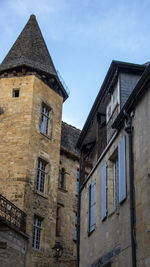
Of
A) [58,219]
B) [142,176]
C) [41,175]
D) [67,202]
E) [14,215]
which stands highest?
[41,175]

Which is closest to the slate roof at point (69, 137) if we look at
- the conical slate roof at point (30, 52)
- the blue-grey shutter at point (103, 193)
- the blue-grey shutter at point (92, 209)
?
the conical slate roof at point (30, 52)

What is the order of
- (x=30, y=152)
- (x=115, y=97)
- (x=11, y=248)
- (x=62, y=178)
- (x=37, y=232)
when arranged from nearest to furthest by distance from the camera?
(x=115, y=97) → (x=11, y=248) → (x=37, y=232) → (x=30, y=152) → (x=62, y=178)

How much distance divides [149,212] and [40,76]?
1486 centimetres

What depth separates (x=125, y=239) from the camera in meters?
10.3

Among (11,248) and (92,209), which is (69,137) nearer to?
(11,248)

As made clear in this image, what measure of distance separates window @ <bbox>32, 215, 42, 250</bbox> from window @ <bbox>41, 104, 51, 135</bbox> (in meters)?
4.69

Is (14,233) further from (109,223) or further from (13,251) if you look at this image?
(109,223)

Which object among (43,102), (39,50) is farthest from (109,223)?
(39,50)

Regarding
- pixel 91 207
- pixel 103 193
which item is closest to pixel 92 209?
pixel 91 207

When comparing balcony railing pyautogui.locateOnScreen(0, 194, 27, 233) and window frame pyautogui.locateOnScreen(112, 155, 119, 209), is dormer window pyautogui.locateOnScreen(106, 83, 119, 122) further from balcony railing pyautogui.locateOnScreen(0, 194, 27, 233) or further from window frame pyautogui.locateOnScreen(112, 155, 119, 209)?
balcony railing pyautogui.locateOnScreen(0, 194, 27, 233)

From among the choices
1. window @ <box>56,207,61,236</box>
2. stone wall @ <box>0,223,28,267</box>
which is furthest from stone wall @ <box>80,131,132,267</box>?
window @ <box>56,207,61,236</box>

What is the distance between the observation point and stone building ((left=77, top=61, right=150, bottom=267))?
970 cm

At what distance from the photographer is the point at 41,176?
20984 millimetres

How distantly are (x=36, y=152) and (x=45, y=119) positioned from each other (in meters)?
2.47
